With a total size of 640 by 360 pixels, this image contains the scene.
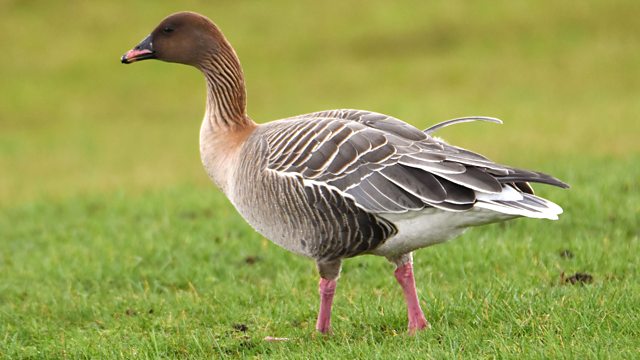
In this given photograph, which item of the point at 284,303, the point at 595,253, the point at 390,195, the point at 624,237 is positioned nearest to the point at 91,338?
the point at 284,303

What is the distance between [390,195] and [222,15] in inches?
1003

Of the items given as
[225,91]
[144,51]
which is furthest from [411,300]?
[144,51]

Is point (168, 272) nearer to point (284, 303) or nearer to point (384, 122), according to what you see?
point (284, 303)

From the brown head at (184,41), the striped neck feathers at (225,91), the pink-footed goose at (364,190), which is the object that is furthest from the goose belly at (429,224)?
the brown head at (184,41)

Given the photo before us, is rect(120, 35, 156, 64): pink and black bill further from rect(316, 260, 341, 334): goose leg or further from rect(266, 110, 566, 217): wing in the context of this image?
rect(316, 260, 341, 334): goose leg

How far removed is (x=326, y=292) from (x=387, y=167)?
1.06 metres

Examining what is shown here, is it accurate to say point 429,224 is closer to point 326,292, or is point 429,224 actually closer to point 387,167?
point 387,167

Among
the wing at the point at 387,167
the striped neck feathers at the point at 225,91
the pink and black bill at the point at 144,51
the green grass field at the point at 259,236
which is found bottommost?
the green grass field at the point at 259,236

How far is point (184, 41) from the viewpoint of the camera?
699 cm

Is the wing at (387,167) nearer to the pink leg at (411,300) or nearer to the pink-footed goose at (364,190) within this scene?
the pink-footed goose at (364,190)

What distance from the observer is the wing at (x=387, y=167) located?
5.53 m

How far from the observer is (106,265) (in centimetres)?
872

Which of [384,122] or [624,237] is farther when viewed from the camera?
[624,237]

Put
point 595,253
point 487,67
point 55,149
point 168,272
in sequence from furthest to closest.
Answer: point 487,67 → point 55,149 → point 168,272 → point 595,253
